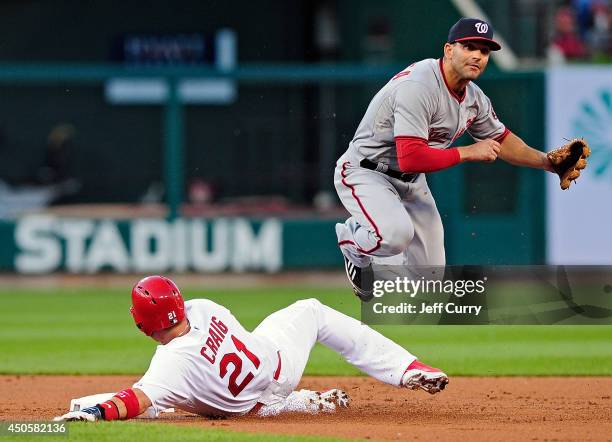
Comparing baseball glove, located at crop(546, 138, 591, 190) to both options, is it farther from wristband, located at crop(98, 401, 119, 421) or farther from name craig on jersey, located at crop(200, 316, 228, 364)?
wristband, located at crop(98, 401, 119, 421)

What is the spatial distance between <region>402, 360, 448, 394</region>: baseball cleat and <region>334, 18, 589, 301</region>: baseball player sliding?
0.95 metres

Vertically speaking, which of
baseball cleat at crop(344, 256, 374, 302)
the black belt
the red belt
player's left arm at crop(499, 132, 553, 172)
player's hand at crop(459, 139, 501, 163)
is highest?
player's hand at crop(459, 139, 501, 163)

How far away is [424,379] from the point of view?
6.65 meters

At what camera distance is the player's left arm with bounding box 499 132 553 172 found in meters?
7.59

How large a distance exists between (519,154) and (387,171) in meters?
0.82

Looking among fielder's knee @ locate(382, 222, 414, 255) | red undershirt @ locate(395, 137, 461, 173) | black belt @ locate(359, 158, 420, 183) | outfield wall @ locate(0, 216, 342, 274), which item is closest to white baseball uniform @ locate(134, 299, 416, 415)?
fielder's knee @ locate(382, 222, 414, 255)

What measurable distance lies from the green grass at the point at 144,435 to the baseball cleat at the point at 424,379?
979 mm

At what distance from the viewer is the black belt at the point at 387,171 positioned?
752cm

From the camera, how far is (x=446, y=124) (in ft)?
23.8

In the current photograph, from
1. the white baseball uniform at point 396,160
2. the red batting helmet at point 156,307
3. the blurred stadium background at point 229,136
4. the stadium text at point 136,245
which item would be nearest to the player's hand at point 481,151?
the white baseball uniform at point 396,160

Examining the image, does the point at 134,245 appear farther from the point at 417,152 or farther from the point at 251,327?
the point at 417,152

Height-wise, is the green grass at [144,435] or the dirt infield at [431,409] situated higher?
the green grass at [144,435]

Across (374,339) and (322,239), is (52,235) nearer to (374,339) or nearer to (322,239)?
(322,239)

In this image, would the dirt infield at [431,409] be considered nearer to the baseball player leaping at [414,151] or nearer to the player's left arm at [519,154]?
the baseball player leaping at [414,151]
